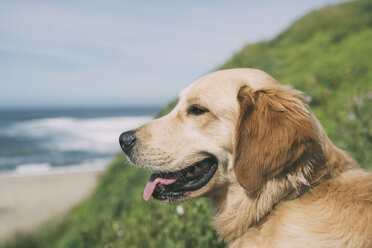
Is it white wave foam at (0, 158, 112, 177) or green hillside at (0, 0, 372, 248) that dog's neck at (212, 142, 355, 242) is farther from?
white wave foam at (0, 158, 112, 177)

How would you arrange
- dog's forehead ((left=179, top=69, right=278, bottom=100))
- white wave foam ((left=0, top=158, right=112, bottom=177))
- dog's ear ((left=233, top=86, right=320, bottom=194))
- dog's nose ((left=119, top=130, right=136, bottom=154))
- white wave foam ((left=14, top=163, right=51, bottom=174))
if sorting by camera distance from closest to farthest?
dog's ear ((left=233, top=86, right=320, bottom=194)), dog's forehead ((left=179, top=69, right=278, bottom=100)), dog's nose ((left=119, top=130, right=136, bottom=154)), white wave foam ((left=0, top=158, right=112, bottom=177)), white wave foam ((left=14, top=163, right=51, bottom=174))

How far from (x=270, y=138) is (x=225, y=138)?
461 mm

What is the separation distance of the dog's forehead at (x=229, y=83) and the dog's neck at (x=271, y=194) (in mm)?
732

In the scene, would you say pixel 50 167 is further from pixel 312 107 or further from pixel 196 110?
pixel 196 110

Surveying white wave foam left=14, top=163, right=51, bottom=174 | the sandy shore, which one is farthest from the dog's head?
white wave foam left=14, top=163, right=51, bottom=174

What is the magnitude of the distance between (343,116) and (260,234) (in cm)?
363

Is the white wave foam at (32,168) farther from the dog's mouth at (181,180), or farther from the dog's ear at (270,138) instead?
the dog's ear at (270,138)

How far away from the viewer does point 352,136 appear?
4758 millimetres

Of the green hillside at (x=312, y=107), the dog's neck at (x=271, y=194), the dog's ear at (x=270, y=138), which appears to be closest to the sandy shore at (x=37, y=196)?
the green hillside at (x=312, y=107)

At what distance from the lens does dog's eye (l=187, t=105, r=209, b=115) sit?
9.06ft

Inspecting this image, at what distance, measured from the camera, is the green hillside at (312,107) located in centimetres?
425

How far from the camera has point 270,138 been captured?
2.26 m

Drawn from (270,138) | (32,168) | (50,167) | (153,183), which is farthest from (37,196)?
(270,138)

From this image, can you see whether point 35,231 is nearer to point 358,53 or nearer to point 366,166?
point 366,166
